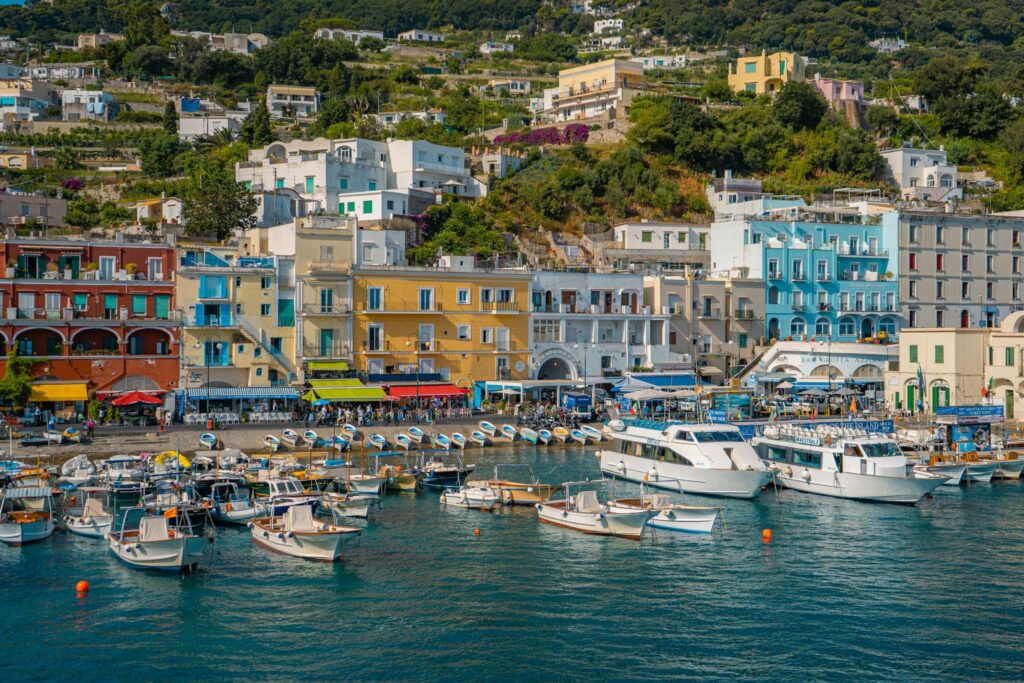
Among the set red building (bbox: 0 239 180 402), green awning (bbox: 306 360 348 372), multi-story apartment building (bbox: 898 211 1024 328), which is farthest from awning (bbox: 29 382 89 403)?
multi-story apartment building (bbox: 898 211 1024 328)

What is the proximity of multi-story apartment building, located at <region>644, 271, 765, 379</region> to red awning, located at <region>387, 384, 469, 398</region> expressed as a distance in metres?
16.6

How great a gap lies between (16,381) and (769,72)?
9363cm

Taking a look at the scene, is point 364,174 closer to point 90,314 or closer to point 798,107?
point 90,314

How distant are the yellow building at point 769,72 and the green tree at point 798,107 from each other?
14.4 m

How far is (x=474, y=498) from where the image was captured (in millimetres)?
45656

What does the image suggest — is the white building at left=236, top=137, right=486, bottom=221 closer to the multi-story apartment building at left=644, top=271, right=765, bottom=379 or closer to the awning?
the multi-story apartment building at left=644, top=271, right=765, bottom=379

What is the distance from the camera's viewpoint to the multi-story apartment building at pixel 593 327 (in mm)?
72250

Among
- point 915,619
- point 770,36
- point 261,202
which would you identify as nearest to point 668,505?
point 915,619

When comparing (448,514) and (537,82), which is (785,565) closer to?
(448,514)

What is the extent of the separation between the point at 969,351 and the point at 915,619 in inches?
1556

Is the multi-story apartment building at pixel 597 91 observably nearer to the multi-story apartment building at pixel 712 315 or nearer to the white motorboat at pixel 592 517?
the multi-story apartment building at pixel 712 315

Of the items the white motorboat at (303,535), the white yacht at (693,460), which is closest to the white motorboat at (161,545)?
the white motorboat at (303,535)

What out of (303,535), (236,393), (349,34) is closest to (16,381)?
(236,393)

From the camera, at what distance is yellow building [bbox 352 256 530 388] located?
66250 mm
